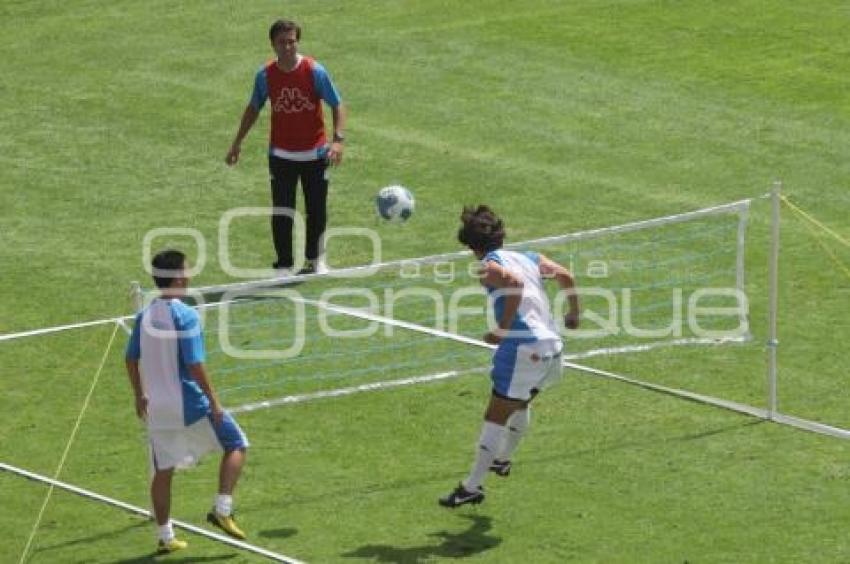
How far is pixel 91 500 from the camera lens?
1564 cm

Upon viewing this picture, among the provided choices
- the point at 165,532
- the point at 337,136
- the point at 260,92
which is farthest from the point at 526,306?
the point at 260,92

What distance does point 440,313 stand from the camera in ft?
64.8

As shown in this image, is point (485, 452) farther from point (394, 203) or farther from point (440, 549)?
point (394, 203)

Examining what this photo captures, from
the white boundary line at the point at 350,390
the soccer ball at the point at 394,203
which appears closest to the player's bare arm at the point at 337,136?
the soccer ball at the point at 394,203

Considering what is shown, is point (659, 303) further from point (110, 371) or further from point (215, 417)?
point (215, 417)

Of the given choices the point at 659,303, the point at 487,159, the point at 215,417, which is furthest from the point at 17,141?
the point at 215,417

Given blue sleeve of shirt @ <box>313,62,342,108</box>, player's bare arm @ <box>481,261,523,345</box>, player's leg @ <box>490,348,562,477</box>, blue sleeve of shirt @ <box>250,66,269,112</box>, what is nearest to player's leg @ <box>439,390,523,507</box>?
player's leg @ <box>490,348,562,477</box>

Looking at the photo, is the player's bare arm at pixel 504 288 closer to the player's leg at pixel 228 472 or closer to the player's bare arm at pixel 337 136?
the player's leg at pixel 228 472

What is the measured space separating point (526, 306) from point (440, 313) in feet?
14.8

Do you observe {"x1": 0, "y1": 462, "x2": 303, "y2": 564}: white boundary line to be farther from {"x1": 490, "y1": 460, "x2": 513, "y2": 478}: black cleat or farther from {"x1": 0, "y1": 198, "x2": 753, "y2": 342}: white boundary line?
{"x1": 490, "y1": 460, "x2": 513, "y2": 478}: black cleat

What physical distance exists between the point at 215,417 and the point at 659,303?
6.58 metres

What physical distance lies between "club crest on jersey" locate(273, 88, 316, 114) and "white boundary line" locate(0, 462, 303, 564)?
5725 mm

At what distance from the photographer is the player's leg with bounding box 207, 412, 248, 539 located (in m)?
14.5

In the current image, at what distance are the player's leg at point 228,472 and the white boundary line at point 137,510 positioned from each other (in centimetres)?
16
